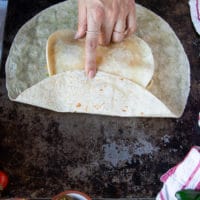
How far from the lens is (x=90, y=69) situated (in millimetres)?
1607

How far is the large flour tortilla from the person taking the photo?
5.36ft

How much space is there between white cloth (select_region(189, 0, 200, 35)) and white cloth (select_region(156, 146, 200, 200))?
30.0 inches

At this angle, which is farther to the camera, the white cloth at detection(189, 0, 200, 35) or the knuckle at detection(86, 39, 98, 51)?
the white cloth at detection(189, 0, 200, 35)

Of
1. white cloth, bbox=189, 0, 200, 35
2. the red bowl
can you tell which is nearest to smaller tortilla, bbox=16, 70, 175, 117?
the red bowl

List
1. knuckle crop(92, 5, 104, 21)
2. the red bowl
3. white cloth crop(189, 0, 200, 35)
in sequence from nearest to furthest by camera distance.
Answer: the red bowl
knuckle crop(92, 5, 104, 21)
white cloth crop(189, 0, 200, 35)

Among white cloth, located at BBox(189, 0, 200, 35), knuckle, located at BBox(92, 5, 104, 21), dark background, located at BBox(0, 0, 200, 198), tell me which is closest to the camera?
dark background, located at BBox(0, 0, 200, 198)

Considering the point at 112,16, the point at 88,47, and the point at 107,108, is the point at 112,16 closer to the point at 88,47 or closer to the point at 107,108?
the point at 88,47

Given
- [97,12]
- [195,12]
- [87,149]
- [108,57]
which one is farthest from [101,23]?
[195,12]

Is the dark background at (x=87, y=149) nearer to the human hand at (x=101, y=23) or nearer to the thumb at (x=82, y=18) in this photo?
the human hand at (x=101, y=23)

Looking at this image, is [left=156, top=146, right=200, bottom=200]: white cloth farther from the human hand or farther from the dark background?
the human hand

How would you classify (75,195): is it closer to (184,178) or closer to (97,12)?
(184,178)

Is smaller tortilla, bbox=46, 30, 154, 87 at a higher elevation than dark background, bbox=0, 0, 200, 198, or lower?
higher

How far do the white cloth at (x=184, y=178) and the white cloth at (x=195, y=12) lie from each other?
763 millimetres

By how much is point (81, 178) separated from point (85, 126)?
0.73 ft
